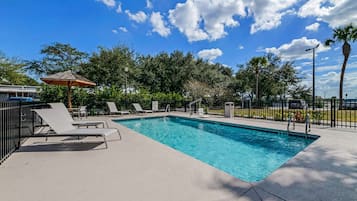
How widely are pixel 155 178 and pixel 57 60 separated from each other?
80.8ft

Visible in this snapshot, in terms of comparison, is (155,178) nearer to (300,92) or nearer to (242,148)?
(242,148)

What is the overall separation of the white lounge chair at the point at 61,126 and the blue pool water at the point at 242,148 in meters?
2.52

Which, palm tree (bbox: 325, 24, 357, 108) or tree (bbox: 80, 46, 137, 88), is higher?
palm tree (bbox: 325, 24, 357, 108)

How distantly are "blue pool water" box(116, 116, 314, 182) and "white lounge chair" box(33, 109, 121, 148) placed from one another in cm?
252

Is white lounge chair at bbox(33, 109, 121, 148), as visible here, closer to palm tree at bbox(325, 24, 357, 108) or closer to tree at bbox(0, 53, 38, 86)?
palm tree at bbox(325, 24, 357, 108)

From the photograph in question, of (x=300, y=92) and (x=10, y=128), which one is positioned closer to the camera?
(x=10, y=128)

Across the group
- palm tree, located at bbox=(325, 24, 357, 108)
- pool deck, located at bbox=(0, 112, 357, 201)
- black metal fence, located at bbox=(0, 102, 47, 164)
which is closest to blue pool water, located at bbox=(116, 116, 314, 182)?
pool deck, located at bbox=(0, 112, 357, 201)

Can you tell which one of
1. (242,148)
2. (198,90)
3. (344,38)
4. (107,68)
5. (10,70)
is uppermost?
(344,38)

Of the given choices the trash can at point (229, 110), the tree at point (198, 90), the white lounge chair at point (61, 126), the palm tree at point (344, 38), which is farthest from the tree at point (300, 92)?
the white lounge chair at point (61, 126)

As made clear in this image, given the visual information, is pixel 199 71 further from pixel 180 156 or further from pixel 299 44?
pixel 180 156

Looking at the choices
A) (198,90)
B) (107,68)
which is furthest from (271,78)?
(107,68)

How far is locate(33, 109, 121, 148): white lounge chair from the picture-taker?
4156 millimetres

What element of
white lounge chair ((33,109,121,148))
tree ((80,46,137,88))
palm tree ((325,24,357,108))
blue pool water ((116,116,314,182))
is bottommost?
blue pool water ((116,116,314,182))

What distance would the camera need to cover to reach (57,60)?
72.2ft
